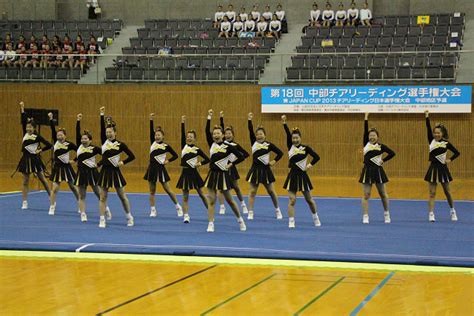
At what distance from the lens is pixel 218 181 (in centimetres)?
1168

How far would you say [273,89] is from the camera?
23.1 m

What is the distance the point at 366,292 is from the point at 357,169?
15.6 metres

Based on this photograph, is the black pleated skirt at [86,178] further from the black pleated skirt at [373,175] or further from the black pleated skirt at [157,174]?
the black pleated skirt at [373,175]

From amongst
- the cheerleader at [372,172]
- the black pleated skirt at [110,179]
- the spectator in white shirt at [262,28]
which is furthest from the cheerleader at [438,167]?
the spectator in white shirt at [262,28]

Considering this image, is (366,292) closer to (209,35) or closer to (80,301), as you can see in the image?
(80,301)

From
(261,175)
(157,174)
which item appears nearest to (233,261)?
(261,175)

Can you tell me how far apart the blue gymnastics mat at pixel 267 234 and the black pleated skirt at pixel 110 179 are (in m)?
0.79

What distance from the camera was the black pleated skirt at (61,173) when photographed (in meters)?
14.2

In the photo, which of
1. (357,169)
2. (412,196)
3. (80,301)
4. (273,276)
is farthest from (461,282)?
(357,169)

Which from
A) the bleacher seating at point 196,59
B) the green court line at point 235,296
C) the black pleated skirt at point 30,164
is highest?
the bleacher seating at point 196,59

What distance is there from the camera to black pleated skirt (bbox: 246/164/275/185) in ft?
44.1

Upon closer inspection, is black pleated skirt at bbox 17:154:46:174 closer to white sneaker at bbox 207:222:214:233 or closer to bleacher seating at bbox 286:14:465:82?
white sneaker at bbox 207:222:214:233

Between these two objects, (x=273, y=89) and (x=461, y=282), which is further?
(x=273, y=89)

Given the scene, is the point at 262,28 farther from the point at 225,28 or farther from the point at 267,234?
the point at 267,234
